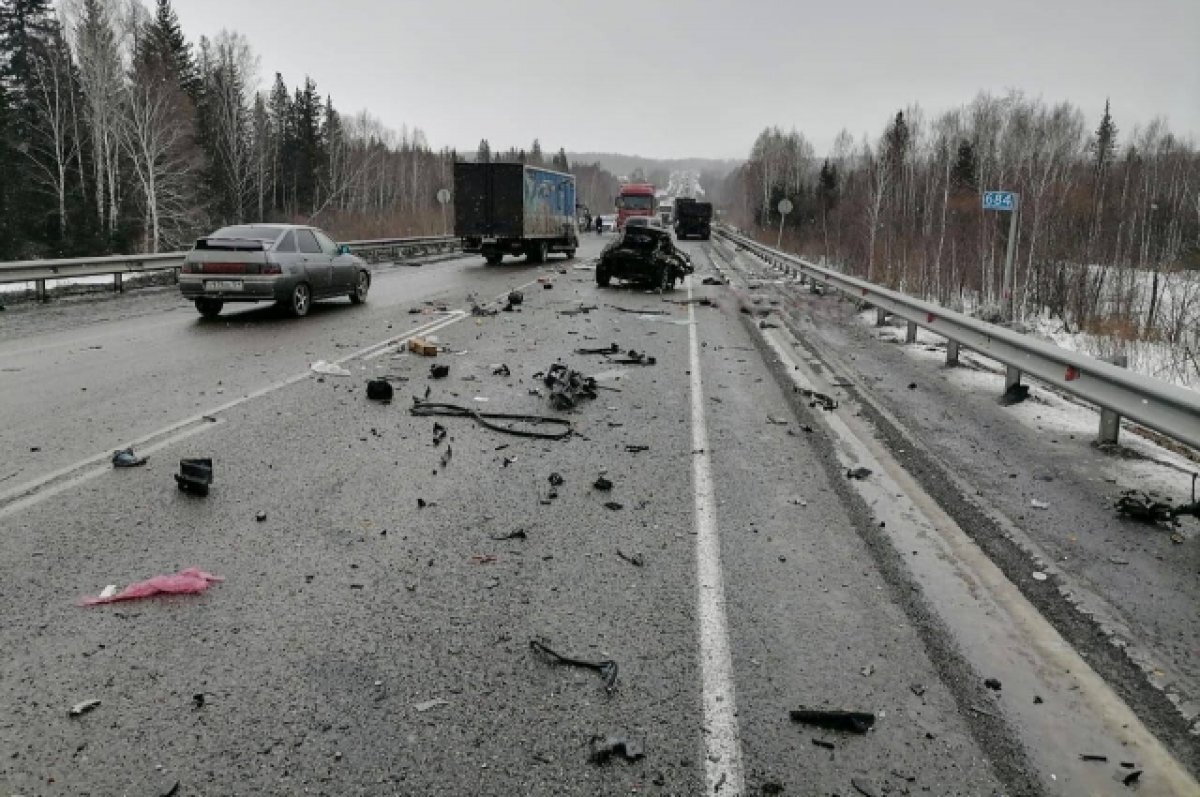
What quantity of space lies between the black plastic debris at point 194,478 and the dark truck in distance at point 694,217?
59864 mm

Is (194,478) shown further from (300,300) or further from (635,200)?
(635,200)

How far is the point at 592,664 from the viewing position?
3.32 m

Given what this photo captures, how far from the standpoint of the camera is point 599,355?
11.3 meters

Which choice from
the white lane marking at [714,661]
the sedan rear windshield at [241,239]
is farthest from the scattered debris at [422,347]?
the white lane marking at [714,661]

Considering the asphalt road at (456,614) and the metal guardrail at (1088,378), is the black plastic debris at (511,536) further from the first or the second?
the metal guardrail at (1088,378)

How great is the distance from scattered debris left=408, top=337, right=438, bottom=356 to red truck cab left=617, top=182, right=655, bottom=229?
151 feet

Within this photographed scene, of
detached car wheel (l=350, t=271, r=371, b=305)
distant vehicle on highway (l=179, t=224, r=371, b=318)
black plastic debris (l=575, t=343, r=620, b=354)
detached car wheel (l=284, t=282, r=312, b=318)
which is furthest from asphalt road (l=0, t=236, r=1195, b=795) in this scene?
detached car wheel (l=350, t=271, r=371, b=305)

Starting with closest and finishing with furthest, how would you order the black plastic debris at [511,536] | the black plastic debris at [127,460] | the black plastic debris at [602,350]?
the black plastic debris at [511,536], the black plastic debris at [127,460], the black plastic debris at [602,350]

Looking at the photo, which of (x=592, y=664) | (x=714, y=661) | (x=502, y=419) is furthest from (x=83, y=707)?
(x=502, y=419)

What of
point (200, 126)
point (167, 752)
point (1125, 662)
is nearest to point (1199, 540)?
point (1125, 662)

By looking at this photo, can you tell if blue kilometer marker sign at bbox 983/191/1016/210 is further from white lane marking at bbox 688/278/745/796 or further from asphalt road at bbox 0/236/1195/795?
white lane marking at bbox 688/278/745/796

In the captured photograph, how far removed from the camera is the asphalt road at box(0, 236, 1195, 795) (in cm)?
270

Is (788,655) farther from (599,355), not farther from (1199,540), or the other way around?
(599,355)

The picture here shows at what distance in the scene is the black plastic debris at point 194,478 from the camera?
5.24 metres
